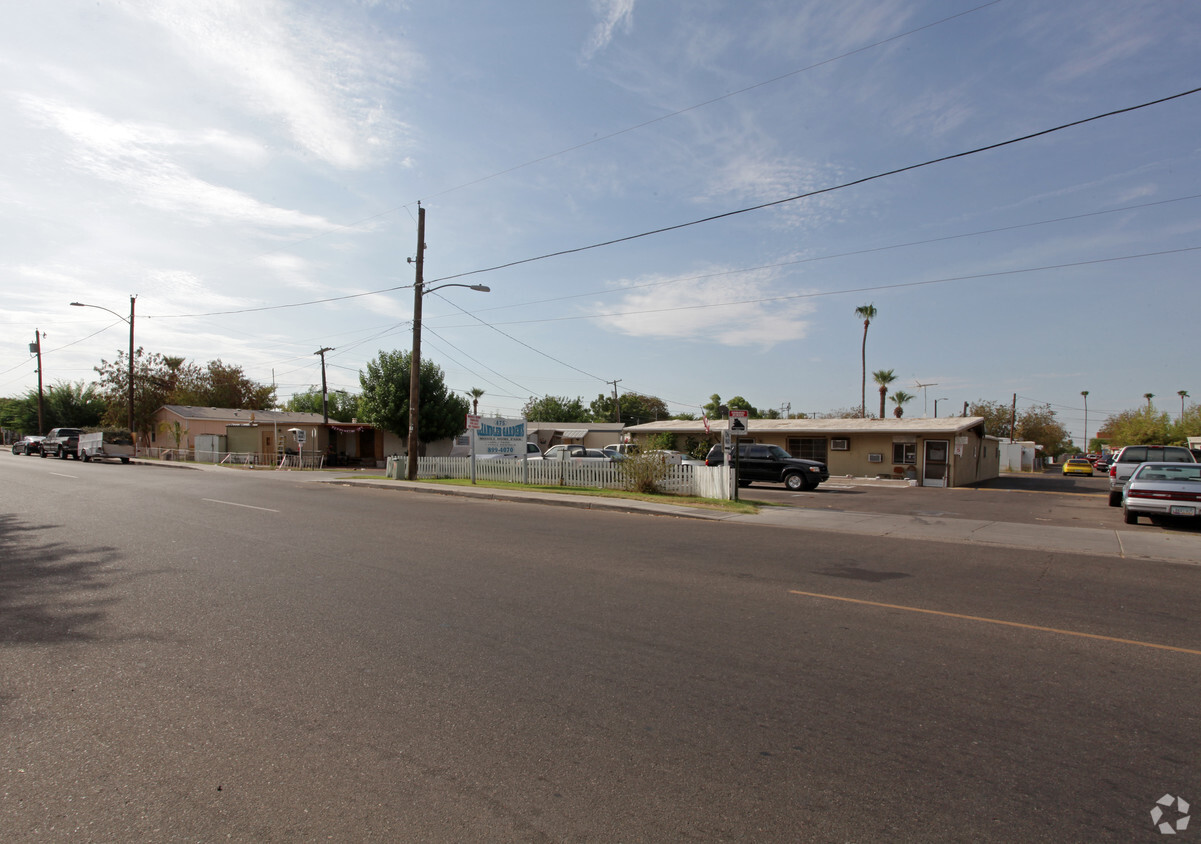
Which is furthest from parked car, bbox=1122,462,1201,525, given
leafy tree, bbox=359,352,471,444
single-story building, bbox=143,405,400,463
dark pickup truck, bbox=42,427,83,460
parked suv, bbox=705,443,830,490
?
dark pickup truck, bbox=42,427,83,460

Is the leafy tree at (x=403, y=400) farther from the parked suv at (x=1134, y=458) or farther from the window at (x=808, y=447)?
the parked suv at (x=1134, y=458)

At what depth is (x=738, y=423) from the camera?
18.1 meters

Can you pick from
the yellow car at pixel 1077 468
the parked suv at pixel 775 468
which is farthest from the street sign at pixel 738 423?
the yellow car at pixel 1077 468

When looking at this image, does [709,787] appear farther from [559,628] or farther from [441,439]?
[441,439]

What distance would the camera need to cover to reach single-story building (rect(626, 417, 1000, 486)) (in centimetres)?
3275

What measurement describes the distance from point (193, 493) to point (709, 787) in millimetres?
19107

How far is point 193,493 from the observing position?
60.6 ft

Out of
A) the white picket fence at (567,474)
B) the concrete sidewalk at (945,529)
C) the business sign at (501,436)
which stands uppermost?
the business sign at (501,436)

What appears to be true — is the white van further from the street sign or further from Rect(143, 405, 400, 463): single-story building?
the street sign

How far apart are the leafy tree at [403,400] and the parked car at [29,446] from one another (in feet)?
75.0

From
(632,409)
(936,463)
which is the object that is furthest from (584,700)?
(632,409)

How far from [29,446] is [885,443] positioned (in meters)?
55.9

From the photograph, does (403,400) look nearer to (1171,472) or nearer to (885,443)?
(885,443)

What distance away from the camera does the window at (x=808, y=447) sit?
121ft
